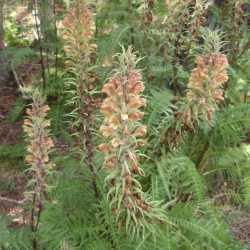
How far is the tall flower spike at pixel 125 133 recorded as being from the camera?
2471 millimetres

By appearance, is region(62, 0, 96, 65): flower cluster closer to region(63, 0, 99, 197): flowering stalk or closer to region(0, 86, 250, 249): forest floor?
region(63, 0, 99, 197): flowering stalk

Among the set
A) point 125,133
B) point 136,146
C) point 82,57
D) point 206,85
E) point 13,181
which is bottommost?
point 13,181

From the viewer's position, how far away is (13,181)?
16.9 ft

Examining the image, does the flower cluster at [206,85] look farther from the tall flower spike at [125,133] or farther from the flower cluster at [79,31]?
the flower cluster at [79,31]

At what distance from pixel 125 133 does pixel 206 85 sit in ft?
2.40

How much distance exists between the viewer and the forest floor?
14.7ft

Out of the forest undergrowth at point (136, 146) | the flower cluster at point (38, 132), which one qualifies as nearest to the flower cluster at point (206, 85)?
the forest undergrowth at point (136, 146)

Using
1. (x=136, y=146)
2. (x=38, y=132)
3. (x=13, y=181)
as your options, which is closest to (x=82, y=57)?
(x=38, y=132)

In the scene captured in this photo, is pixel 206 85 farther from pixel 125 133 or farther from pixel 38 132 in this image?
pixel 38 132

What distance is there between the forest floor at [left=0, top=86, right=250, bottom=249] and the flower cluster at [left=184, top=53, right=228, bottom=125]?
4.88ft

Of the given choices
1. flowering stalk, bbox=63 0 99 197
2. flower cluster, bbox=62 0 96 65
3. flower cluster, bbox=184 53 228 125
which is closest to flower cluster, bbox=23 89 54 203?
flowering stalk, bbox=63 0 99 197

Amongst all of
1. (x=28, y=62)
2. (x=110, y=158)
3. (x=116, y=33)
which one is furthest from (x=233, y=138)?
(x=28, y=62)

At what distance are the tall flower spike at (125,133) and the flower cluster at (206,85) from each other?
48 cm

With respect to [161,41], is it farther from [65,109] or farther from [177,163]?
[65,109]
